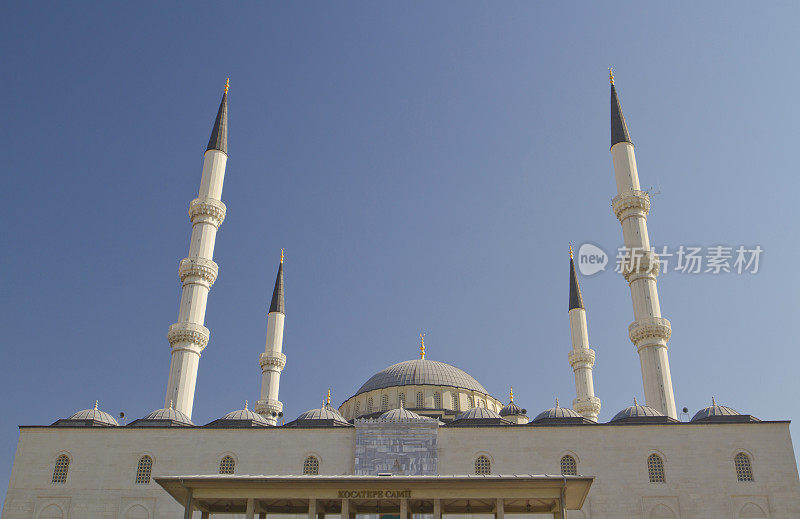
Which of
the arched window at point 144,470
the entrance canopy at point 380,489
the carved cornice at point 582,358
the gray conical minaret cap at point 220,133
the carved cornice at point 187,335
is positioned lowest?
the entrance canopy at point 380,489

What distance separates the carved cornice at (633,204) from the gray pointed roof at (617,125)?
3213mm

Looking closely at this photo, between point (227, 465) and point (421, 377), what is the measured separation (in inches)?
462

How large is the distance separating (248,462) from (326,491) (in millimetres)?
9245

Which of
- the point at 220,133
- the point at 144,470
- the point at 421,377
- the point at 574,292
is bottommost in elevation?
the point at 144,470

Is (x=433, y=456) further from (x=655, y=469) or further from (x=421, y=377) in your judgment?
(x=421, y=377)

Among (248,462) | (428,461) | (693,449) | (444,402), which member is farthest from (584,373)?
(248,462)

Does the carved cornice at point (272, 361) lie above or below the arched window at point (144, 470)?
above

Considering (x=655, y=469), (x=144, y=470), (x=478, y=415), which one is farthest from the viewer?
(x=478, y=415)

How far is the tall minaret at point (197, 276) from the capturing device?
28.6 m

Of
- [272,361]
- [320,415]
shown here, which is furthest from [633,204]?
[272,361]

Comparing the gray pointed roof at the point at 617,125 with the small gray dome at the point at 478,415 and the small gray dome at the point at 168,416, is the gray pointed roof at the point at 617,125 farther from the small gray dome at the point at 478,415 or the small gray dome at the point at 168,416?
the small gray dome at the point at 168,416

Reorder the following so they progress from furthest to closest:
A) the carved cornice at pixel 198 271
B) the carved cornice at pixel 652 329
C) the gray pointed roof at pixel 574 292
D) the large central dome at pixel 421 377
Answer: the gray pointed roof at pixel 574 292 < the large central dome at pixel 421 377 < the carved cornice at pixel 198 271 < the carved cornice at pixel 652 329

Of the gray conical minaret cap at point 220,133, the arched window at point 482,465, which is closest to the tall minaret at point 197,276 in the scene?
the gray conical minaret cap at point 220,133

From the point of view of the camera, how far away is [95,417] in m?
25.8
